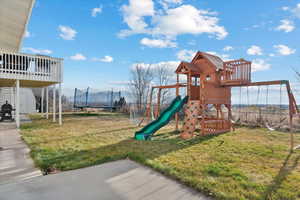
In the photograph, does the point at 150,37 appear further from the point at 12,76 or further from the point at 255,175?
the point at 255,175

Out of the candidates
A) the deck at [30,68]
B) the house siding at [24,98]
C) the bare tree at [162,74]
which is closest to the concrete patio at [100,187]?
the deck at [30,68]

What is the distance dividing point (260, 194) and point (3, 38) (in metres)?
14.4

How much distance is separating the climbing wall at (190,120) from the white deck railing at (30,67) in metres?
6.29

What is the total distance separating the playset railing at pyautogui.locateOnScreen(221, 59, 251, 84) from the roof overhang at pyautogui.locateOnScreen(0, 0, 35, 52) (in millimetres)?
8647

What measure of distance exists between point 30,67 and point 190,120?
7.41m

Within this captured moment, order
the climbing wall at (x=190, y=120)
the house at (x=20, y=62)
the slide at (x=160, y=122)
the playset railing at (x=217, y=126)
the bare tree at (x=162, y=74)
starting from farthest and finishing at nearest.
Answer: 1. the bare tree at (x=162, y=74)
2. the house at (x=20, y=62)
3. the playset railing at (x=217, y=126)
4. the climbing wall at (x=190, y=120)
5. the slide at (x=160, y=122)

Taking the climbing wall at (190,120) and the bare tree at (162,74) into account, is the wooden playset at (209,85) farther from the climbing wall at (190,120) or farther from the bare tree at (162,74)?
the bare tree at (162,74)

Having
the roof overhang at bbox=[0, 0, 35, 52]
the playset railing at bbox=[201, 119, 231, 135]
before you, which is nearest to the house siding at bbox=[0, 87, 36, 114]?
the roof overhang at bbox=[0, 0, 35, 52]

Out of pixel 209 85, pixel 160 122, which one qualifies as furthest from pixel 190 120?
pixel 209 85

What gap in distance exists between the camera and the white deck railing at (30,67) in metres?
6.90

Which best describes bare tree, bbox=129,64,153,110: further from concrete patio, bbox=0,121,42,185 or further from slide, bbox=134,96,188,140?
concrete patio, bbox=0,121,42,185

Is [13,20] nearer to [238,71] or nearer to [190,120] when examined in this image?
[190,120]

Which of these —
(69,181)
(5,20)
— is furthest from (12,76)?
(69,181)

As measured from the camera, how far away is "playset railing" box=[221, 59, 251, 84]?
582cm
